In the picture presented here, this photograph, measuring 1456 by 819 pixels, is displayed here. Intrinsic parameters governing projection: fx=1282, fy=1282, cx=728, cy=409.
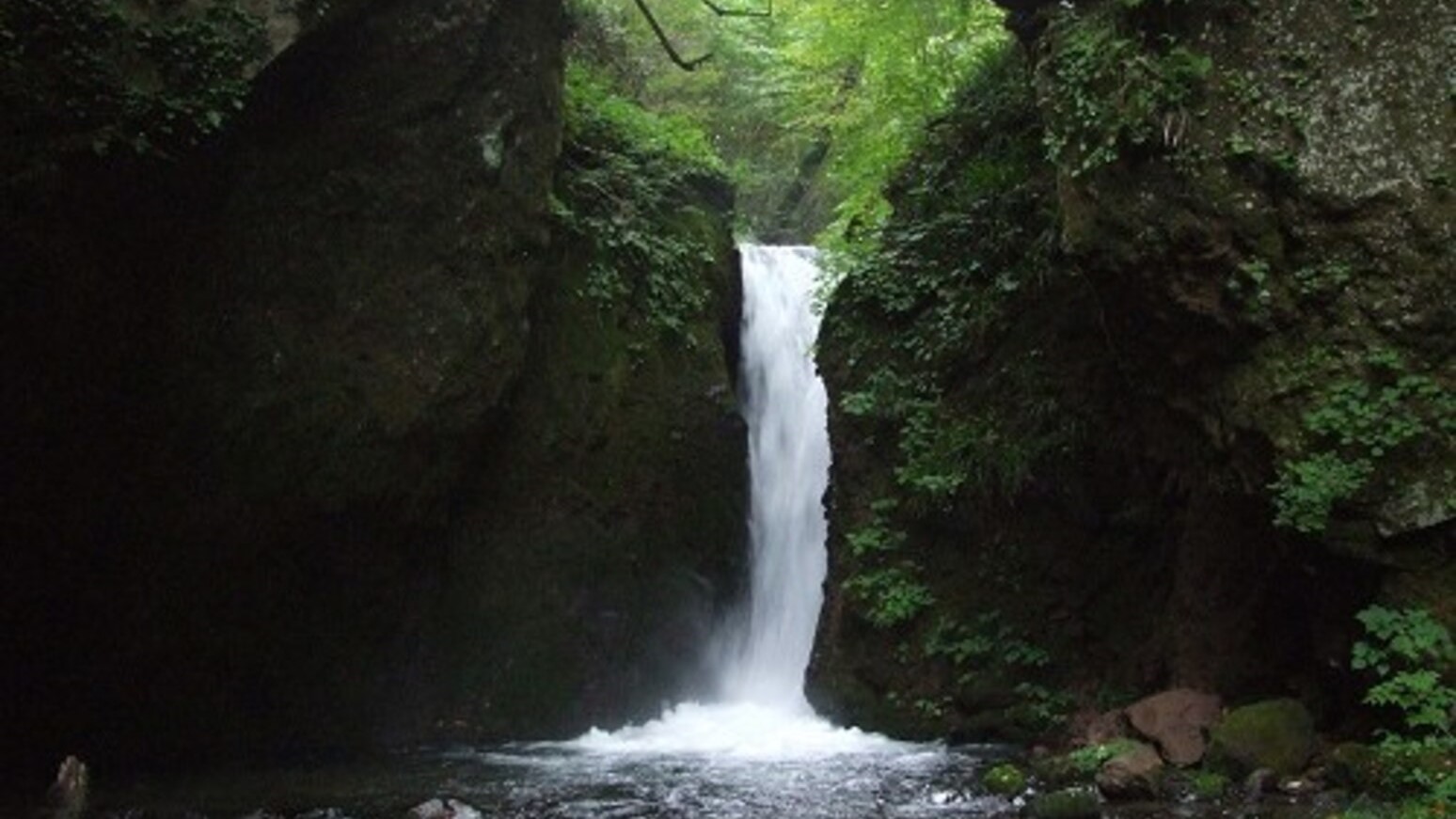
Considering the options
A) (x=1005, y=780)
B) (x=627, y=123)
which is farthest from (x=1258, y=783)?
(x=627, y=123)

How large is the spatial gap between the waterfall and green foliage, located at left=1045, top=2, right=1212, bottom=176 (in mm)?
4993

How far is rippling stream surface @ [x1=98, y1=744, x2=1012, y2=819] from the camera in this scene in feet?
25.7

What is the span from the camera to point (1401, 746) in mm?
6734

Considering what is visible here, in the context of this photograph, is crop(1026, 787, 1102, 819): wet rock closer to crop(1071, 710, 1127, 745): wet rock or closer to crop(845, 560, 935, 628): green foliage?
crop(1071, 710, 1127, 745): wet rock

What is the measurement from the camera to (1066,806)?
22.9 ft

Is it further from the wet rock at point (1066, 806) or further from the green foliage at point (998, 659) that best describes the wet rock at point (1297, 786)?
the green foliage at point (998, 659)

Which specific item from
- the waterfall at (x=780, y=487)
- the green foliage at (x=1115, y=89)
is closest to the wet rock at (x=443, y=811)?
the waterfall at (x=780, y=487)

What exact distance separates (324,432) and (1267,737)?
24.0ft

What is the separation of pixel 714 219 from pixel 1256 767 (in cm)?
907

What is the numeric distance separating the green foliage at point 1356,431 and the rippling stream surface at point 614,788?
250 centimetres

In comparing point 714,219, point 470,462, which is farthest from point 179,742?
point 714,219

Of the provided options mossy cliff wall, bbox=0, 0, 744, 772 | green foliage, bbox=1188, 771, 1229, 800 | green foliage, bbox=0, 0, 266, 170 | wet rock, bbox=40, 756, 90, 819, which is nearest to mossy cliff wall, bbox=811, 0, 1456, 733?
green foliage, bbox=1188, 771, 1229, 800

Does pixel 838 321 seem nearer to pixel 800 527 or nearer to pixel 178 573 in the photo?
pixel 800 527

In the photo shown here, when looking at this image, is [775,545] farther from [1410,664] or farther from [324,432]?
[1410,664]
